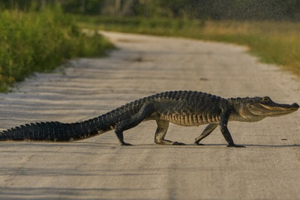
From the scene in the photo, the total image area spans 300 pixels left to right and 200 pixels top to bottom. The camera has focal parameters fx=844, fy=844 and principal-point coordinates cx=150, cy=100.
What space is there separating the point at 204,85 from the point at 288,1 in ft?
9.73

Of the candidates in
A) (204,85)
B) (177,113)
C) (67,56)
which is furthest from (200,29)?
(177,113)

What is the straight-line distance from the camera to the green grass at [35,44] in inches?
696

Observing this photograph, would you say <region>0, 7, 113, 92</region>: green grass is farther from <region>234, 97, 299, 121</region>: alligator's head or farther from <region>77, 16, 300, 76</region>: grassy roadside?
<region>234, 97, 299, 121</region>: alligator's head

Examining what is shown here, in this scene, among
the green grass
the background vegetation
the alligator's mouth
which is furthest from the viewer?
the background vegetation

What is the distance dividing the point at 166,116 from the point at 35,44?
12216 mm

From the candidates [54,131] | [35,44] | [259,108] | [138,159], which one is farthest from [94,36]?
[138,159]

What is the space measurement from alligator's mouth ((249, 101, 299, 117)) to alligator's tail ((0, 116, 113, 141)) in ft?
5.47

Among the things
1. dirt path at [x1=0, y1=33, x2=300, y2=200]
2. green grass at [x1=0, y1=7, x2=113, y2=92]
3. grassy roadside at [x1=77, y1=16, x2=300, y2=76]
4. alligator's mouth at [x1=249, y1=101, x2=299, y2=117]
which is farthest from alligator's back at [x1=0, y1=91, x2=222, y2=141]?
grassy roadside at [x1=77, y1=16, x2=300, y2=76]

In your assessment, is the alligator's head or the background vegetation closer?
the alligator's head

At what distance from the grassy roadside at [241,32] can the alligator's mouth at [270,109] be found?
999cm

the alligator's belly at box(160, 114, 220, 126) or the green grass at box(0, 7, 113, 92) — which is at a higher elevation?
the alligator's belly at box(160, 114, 220, 126)

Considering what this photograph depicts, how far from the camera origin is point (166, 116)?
30.7ft

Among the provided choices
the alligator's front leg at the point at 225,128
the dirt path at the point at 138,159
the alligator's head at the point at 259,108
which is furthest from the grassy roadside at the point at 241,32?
the alligator's front leg at the point at 225,128

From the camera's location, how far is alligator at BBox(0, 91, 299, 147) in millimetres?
9148
